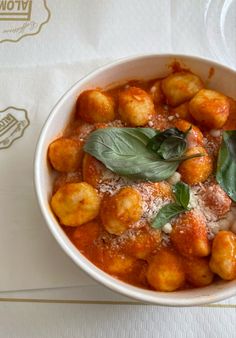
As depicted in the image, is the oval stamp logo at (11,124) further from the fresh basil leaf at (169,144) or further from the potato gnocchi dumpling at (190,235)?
the potato gnocchi dumpling at (190,235)

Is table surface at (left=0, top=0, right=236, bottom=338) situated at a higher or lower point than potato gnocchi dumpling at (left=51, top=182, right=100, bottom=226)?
higher

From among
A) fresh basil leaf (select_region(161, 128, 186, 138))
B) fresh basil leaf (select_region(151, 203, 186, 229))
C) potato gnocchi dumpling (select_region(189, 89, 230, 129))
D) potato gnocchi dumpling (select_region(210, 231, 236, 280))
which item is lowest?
potato gnocchi dumpling (select_region(210, 231, 236, 280))

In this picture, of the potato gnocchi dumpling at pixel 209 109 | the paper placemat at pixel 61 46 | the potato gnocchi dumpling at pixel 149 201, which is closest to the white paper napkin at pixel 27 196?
the paper placemat at pixel 61 46

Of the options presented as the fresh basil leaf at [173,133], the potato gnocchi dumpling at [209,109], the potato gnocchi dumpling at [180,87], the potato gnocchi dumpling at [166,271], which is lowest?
the potato gnocchi dumpling at [166,271]

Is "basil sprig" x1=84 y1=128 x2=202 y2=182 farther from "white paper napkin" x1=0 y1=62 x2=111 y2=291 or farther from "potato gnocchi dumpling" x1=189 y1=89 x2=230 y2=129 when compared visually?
"white paper napkin" x1=0 y1=62 x2=111 y2=291

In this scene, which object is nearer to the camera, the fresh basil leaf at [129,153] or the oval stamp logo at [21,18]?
the fresh basil leaf at [129,153]

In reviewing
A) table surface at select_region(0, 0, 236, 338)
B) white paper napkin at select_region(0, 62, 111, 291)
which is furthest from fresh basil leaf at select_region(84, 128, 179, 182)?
table surface at select_region(0, 0, 236, 338)

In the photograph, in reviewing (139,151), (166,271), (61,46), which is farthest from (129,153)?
(61,46)
